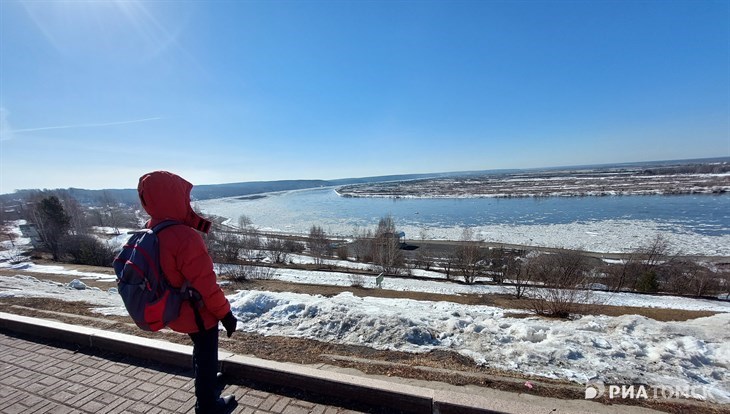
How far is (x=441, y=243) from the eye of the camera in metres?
45.6

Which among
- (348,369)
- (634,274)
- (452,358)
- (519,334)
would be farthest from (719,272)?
(348,369)

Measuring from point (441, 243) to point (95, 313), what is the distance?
140ft

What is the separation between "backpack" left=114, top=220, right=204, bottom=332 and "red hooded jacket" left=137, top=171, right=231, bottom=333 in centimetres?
6

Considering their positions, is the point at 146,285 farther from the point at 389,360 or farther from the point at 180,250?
the point at 389,360

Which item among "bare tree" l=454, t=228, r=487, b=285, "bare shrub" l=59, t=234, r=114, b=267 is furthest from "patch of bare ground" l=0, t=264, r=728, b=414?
"bare shrub" l=59, t=234, r=114, b=267

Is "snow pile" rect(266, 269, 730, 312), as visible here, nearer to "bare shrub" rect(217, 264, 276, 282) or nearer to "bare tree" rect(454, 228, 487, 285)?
"bare shrub" rect(217, 264, 276, 282)

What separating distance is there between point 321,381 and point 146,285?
6.73 feet

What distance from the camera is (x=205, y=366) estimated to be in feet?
8.93

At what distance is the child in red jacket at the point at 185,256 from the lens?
2.35 m

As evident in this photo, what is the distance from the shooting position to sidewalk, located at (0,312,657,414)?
312 centimetres

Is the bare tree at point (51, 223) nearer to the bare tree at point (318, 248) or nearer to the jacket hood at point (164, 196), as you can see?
the bare tree at point (318, 248)

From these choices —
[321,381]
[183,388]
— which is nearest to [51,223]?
[183,388]

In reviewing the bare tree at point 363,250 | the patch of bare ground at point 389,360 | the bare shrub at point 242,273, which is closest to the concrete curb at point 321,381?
the patch of bare ground at point 389,360

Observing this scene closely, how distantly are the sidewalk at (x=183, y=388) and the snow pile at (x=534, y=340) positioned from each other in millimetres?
1166
